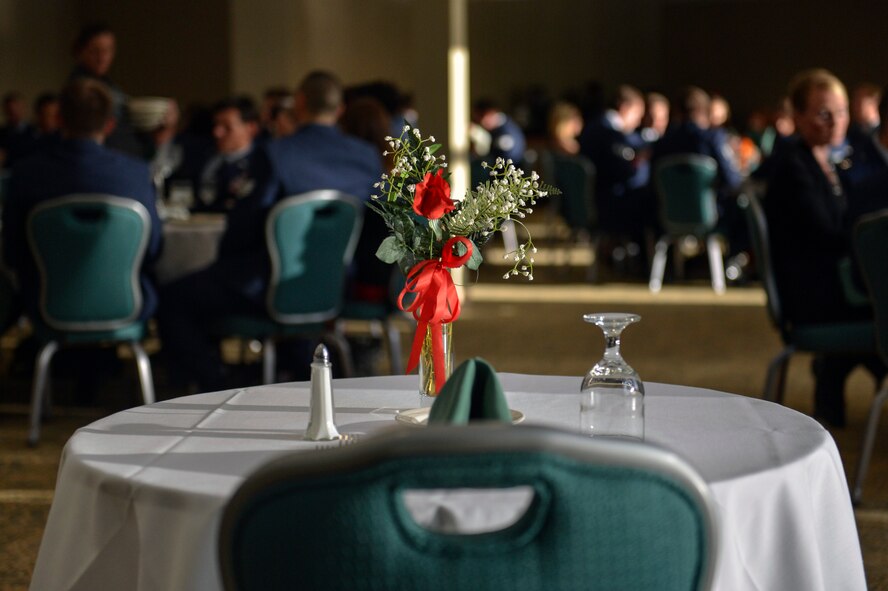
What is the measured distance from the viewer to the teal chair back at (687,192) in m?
8.55

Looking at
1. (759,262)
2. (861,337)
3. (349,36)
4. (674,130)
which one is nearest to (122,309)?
(759,262)

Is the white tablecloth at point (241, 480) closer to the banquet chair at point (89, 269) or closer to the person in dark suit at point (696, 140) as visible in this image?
the banquet chair at point (89, 269)

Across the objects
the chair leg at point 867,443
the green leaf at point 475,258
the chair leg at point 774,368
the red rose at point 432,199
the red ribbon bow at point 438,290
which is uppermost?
the red rose at point 432,199

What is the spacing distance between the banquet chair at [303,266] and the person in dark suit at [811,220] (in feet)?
4.96

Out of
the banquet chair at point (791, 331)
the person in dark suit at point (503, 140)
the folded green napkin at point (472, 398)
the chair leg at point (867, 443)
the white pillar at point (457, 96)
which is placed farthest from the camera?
the person in dark suit at point (503, 140)

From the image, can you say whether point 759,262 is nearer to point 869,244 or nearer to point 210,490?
point 869,244

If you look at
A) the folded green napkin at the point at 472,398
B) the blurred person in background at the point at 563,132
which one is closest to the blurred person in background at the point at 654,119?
the blurred person in background at the point at 563,132

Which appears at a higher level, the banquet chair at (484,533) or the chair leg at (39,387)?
the banquet chair at (484,533)

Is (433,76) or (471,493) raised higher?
(433,76)

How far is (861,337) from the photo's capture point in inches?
160

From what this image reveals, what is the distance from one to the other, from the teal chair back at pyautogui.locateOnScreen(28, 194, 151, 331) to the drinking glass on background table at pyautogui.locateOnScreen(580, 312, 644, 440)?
112 inches

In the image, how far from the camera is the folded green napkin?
1.51 metres

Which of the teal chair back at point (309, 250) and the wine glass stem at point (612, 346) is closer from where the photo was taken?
the wine glass stem at point (612, 346)

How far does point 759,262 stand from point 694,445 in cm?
249
